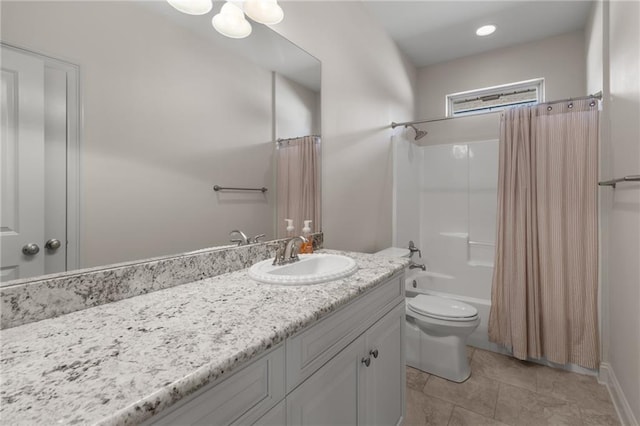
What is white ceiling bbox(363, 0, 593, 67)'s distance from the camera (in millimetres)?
2309

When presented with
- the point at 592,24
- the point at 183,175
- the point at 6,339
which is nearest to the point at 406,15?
the point at 592,24

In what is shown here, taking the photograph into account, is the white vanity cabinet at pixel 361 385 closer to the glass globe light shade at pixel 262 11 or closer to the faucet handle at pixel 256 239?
the faucet handle at pixel 256 239

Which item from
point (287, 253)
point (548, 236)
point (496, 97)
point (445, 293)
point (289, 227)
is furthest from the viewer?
point (496, 97)

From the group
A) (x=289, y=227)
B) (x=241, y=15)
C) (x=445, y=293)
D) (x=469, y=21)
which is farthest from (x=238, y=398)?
(x=469, y=21)

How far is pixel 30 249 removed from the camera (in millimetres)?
750

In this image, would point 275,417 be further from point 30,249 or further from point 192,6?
point 192,6

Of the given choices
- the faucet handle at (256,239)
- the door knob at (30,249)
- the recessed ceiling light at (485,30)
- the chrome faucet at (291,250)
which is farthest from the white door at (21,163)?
the recessed ceiling light at (485,30)

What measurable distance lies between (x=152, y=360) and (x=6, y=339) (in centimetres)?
36

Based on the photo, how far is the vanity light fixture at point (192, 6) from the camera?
103cm

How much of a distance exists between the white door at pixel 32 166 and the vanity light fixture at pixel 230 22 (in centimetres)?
64

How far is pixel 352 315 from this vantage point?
3.28 feet

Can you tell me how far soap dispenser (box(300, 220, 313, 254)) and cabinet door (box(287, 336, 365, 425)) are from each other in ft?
2.05

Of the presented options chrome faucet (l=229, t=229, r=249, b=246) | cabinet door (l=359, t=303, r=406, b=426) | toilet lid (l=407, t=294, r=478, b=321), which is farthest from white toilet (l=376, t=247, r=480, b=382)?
chrome faucet (l=229, t=229, r=249, b=246)

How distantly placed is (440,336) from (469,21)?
2.56 meters
